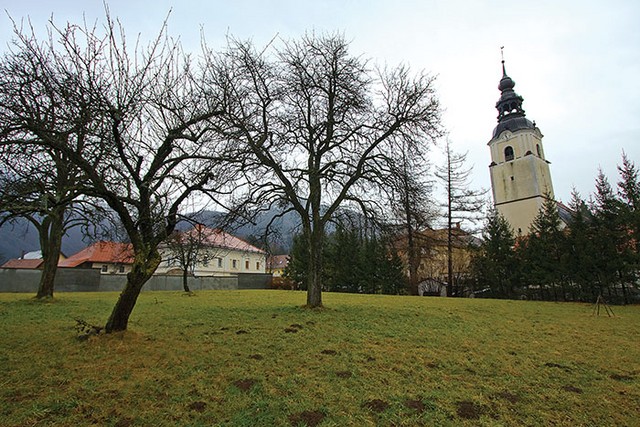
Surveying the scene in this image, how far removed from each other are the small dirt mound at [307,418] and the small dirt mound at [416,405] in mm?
982

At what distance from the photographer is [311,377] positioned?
15.3 ft

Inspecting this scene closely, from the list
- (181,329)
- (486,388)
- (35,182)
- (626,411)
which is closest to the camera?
(626,411)

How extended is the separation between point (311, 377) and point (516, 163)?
49824 millimetres

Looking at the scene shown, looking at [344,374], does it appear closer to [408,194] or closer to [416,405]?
[416,405]

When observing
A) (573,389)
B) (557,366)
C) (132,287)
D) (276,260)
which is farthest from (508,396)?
(276,260)

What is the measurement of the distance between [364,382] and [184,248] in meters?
19.3

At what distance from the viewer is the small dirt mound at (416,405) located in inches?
145

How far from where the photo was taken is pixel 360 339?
23.3 feet

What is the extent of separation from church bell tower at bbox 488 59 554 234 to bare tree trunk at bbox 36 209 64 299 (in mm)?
46615

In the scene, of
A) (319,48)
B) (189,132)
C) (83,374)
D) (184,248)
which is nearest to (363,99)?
(319,48)

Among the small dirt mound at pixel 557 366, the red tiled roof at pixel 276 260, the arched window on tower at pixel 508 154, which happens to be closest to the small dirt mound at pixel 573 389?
the small dirt mound at pixel 557 366

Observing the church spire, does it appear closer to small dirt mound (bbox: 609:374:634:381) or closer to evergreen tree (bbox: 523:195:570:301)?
evergreen tree (bbox: 523:195:570:301)

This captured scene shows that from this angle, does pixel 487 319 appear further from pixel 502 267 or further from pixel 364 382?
pixel 502 267

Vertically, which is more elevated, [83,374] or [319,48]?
[319,48]
